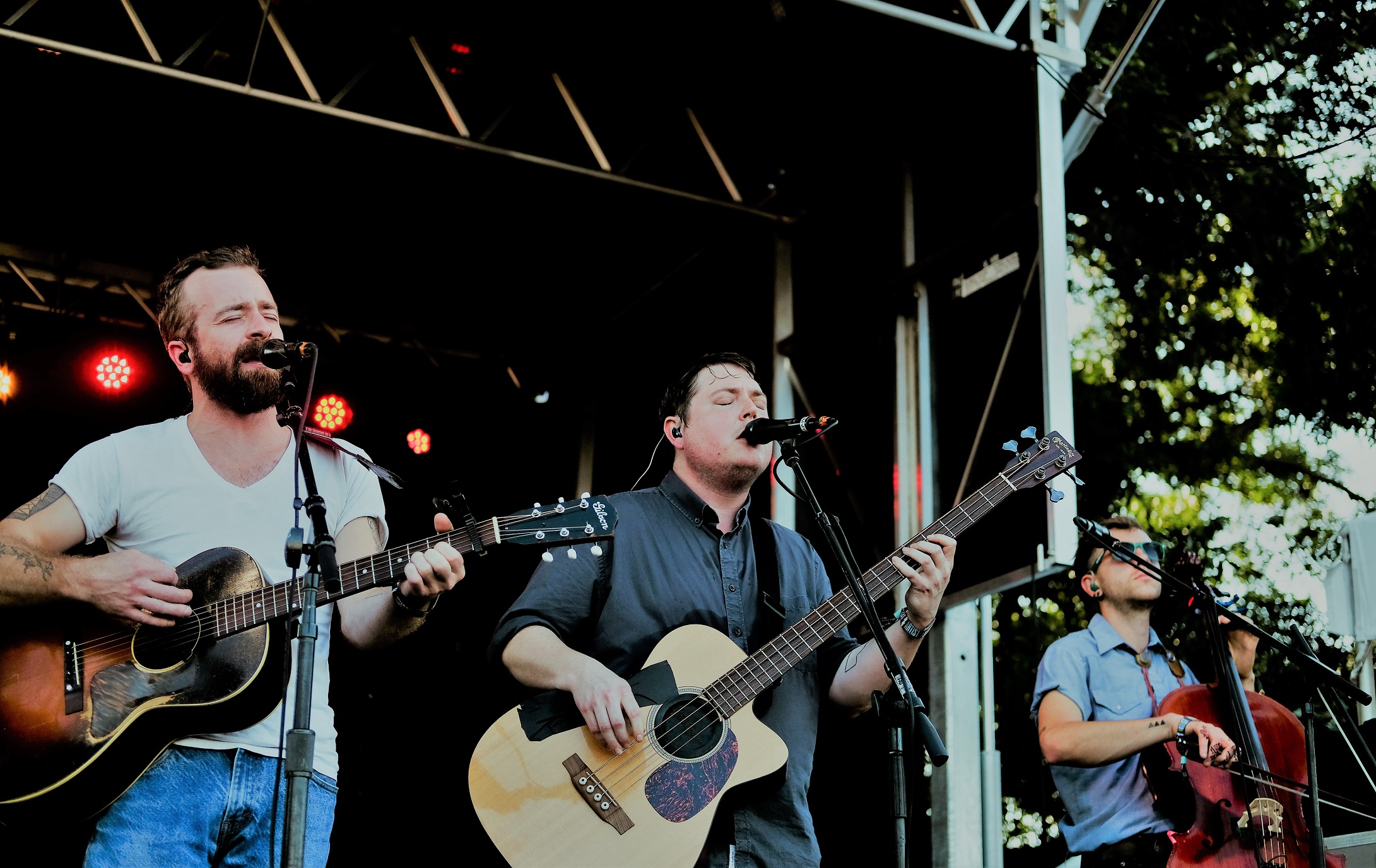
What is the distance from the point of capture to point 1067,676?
535 cm

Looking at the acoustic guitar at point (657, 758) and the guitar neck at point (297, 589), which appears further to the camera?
the acoustic guitar at point (657, 758)

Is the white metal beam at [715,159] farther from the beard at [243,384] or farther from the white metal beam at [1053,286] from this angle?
the beard at [243,384]

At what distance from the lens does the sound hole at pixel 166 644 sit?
347 cm

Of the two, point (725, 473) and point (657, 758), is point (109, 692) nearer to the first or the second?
point (657, 758)

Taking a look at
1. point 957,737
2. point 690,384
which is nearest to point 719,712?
point 690,384

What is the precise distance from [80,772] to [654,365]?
7.16 metres

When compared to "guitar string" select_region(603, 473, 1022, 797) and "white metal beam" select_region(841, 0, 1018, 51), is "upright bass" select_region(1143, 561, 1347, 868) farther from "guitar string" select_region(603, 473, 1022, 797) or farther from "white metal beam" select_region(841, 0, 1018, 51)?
"white metal beam" select_region(841, 0, 1018, 51)

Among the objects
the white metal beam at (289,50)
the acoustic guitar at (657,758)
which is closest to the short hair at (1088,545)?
the acoustic guitar at (657,758)

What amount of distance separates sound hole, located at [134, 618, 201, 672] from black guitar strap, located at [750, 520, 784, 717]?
5.54 ft

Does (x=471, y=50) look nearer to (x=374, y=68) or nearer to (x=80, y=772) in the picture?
(x=374, y=68)

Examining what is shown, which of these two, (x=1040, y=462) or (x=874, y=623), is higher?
(x=1040, y=462)

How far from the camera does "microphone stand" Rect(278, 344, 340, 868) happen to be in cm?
283

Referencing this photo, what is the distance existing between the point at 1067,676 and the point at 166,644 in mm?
3541

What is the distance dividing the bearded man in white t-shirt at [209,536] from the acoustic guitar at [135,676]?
52 mm
